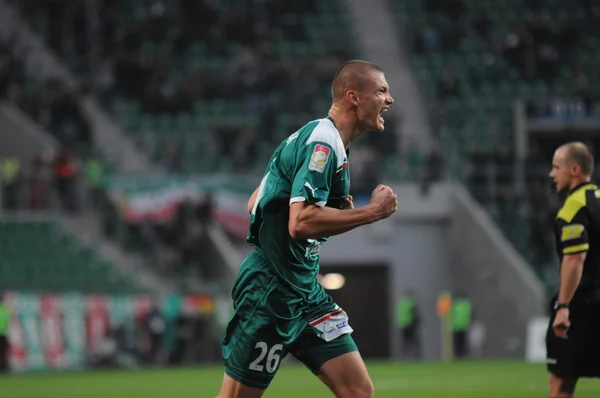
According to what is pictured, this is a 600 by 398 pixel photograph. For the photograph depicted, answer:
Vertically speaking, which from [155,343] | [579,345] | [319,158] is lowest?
[155,343]

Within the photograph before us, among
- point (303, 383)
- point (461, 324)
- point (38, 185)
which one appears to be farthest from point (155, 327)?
point (303, 383)

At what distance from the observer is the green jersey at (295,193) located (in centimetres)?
679

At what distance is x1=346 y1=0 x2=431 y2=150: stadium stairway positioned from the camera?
33812 mm

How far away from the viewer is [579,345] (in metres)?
9.21

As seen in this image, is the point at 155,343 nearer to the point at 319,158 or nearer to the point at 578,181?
the point at 578,181

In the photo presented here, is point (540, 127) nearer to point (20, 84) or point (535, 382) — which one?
point (20, 84)

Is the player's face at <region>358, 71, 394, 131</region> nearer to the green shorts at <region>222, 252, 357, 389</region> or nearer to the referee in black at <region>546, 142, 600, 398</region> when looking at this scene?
the green shorts at <region>222, 252, 357, 389</region>

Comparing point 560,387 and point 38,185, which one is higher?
point 38,185

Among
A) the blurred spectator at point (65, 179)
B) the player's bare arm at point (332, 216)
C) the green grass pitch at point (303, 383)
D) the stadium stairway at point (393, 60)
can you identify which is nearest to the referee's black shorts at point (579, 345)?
the player's bare arm at point (332, 216)

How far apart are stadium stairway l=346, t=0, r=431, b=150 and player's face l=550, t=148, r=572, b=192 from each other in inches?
883

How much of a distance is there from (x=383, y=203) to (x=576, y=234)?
111 inches

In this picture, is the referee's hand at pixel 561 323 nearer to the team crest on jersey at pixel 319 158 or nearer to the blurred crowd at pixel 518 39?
the team crest on jersey at pixel 319 158

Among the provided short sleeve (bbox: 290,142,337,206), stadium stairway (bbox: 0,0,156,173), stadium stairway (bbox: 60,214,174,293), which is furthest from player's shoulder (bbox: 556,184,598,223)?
stadium stairway (bbox: 0,0,156,173)

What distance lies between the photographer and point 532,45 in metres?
35.0
